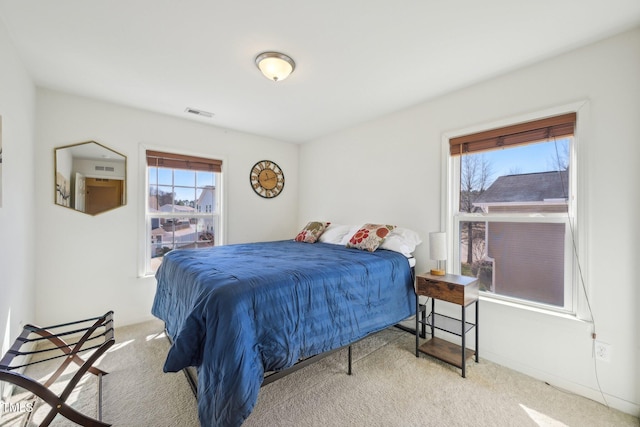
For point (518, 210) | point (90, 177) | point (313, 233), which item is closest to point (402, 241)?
point (518, 210)

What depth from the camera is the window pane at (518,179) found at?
2.11 meters

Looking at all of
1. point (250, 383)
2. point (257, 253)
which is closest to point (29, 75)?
point (257, 253)

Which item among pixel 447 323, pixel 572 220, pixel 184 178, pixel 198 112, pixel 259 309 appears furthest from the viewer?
pixel 184 178

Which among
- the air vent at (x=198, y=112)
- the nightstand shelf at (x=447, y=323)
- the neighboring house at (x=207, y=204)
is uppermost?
the air vent at (x=198, y=112)

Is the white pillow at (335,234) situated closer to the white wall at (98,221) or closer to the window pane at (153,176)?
the white wall at (98,221)

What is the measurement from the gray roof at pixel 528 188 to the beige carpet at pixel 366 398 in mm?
1404

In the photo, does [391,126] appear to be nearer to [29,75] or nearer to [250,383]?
[250,383]

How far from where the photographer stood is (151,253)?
10.7 feet

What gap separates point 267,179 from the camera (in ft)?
13.8

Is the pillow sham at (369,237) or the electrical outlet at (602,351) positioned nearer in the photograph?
the electrical outlet at (602,351)

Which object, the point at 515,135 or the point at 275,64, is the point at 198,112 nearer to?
the point at 275,64

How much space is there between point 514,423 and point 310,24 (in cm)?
274

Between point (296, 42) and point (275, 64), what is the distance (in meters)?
0.24

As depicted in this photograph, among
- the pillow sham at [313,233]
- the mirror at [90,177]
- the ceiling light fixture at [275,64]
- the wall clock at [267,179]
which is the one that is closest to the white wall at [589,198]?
the pillow sham at [313,233]
